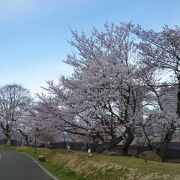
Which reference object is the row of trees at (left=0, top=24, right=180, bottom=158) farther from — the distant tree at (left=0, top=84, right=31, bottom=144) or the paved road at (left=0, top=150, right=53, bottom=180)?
the distant tree at (left=0, top=84, right=31, bottom=144)

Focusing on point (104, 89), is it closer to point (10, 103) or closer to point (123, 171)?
point (123, 171)

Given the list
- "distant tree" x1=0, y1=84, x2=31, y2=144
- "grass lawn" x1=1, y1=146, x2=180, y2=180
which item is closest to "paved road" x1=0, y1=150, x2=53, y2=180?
"grass lawn" x1=1, y1=146, x2=180, y2=180

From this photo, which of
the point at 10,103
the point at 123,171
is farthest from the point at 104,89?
the point at 10,103

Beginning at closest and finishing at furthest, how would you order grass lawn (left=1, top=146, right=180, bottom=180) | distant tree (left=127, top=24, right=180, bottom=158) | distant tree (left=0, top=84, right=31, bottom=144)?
grass lawn (left=1, top=146, right=180, bottom=180) < distant tree (left=127, top=24, right=180, bottom=158) < distant tree (left=0, top=84, right=31, bottom=144)

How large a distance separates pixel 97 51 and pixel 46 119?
6.58 m

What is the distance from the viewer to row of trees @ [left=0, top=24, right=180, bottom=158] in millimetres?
21641

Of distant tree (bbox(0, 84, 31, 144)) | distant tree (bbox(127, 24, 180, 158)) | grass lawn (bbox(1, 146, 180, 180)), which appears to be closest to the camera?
grass lawn (bbox(1, 146, 180, 180))

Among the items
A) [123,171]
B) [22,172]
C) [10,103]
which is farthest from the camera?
[10,103]

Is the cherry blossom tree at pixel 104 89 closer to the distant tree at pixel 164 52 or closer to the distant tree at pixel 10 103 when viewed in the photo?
the distant tree at pixel 164 52

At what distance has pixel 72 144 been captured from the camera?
45969mm

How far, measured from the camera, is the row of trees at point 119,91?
852 inches

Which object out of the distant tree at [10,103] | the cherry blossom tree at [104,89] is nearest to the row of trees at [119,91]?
the cherry blossom tree at [104,89]

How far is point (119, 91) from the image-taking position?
82.2 ft

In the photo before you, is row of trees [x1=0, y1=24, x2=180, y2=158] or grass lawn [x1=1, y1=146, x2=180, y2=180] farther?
row of trees [x1=0, y1=24, x2=180, y2=158]
